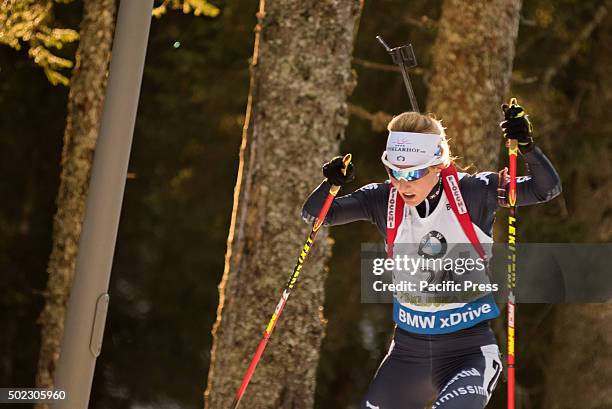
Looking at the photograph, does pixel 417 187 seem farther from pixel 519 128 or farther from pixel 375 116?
pixel 375 116

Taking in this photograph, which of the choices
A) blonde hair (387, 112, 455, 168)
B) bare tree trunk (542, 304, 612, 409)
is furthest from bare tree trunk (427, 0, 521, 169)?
bare tree trunk (542, 304, 612, 409)

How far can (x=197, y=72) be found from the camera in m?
16.3

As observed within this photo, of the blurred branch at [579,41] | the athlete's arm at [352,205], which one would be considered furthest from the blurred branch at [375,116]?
the athlete's arm at [352,205]

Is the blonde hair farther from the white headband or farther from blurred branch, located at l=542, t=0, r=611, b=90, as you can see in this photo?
blurred branch, located at l=542, t=0, r=611, b=90

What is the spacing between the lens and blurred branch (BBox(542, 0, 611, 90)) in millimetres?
14547

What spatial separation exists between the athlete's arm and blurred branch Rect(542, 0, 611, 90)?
9.17 m

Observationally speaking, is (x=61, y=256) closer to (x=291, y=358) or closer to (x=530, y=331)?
(x=291, y=358)

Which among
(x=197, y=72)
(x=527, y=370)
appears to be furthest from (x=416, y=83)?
(x=527, y=370)

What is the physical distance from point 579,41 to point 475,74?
581cm

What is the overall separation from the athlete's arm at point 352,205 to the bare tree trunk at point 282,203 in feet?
5.27

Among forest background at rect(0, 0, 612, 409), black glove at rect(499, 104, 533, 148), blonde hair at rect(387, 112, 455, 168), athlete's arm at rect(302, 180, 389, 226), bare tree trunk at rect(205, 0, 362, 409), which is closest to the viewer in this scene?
black glove at rect(499, 104, 533, 148)

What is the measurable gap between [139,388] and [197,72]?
5824 mm

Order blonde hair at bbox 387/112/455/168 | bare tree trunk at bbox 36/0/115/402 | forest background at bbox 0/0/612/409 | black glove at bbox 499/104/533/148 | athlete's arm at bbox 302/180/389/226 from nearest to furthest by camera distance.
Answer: black glove at bbox 499/104/533/148 → blonde hair at bbox 387/112/455/168 → athlete's arm at bbox 302/180/389/226 → bare tree trunk at bbox 36/0/115/402 → forest background at bbox 0/0/612/409

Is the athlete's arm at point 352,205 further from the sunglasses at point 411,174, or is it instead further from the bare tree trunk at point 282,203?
the bare tree trunk at point 282,203
